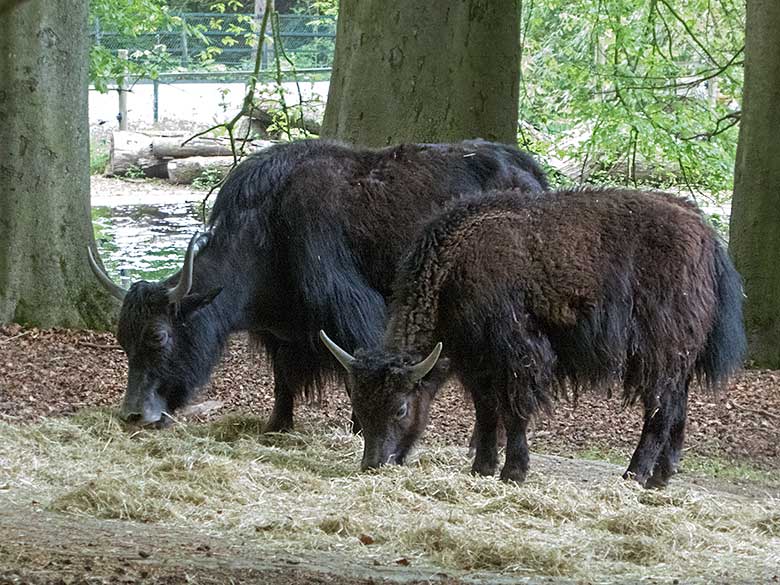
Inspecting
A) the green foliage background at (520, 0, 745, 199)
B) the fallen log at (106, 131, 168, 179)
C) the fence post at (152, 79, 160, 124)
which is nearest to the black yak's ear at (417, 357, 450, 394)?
the green foliage background at (520, 0, 745, 199)

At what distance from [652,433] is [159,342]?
3004 millimetres

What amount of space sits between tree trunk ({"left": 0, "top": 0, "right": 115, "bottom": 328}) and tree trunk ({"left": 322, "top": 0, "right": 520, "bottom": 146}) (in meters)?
2.48

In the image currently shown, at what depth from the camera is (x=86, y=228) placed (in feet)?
35.0

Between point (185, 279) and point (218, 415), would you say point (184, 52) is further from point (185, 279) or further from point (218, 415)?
point (185, 279)

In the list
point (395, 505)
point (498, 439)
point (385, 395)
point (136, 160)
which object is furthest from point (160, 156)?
point (395, 505)

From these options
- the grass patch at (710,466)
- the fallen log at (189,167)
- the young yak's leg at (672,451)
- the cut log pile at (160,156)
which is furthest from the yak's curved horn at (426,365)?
the cut log pile at (160,156)

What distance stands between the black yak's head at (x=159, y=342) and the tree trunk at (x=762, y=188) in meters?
4.76

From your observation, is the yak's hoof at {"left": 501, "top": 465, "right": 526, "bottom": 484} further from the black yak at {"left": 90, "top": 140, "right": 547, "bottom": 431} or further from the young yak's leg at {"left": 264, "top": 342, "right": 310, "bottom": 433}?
the young yak's leg at {"left": 264, "top": 342, "right": 310, "bottom": 433}

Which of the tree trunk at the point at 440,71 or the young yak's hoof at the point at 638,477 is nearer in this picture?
the young yak's hoof at the point at 638,477

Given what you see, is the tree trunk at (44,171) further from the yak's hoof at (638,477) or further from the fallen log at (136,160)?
the fallen log at (136,160)

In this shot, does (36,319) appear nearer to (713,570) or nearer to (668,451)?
(668,451)

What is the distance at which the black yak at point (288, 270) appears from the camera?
7684 millimetres

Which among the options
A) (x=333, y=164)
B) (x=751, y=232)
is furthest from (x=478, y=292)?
(x=751, y=232)

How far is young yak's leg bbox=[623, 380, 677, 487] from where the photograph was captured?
7047 mm
